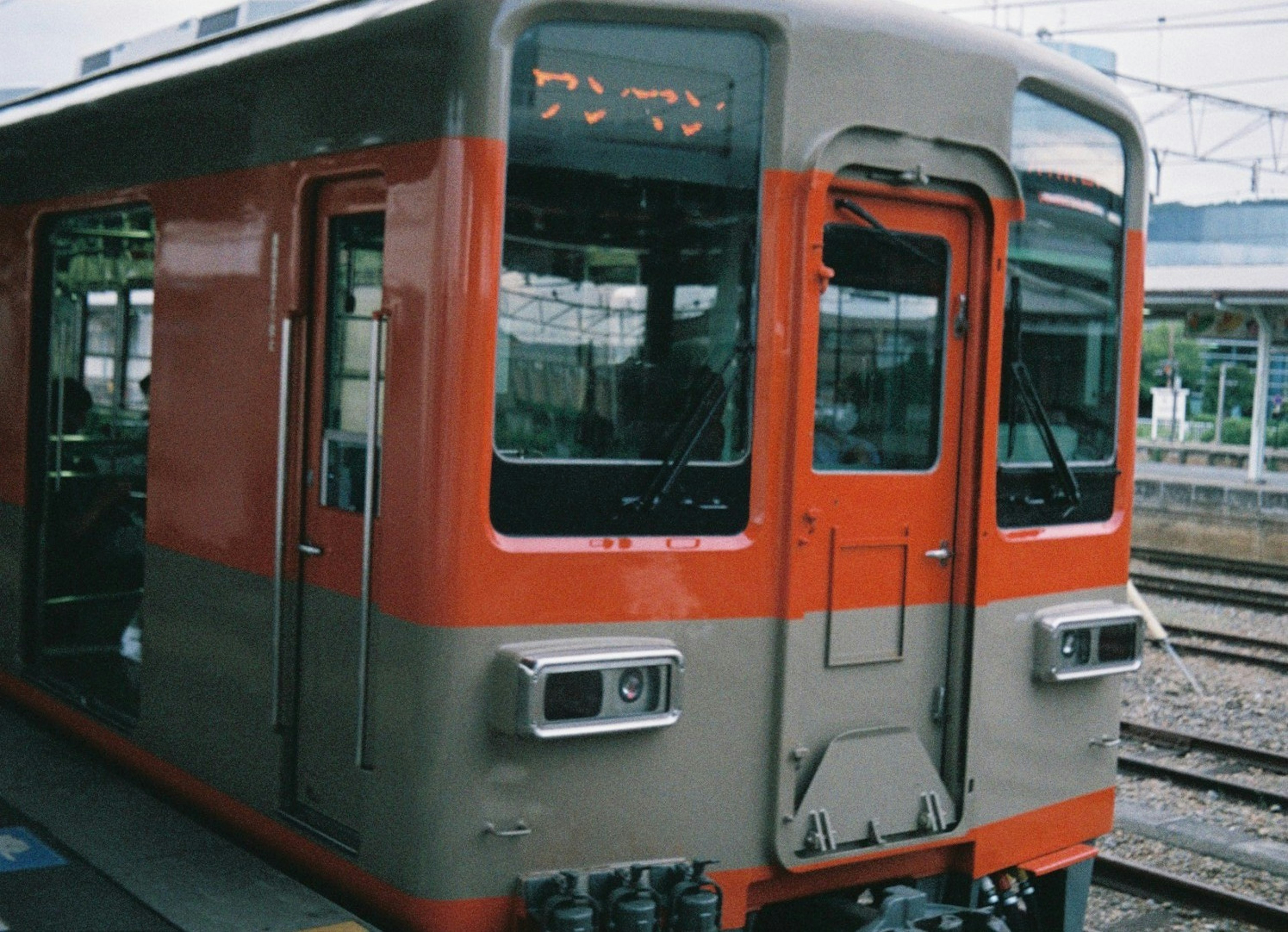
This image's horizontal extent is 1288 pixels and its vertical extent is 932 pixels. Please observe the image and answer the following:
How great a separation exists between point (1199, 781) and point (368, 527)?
5.79 m

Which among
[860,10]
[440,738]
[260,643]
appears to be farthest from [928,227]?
[260,643]

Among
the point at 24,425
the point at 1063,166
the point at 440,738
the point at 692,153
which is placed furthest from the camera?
the point at 24,425

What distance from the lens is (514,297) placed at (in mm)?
3424

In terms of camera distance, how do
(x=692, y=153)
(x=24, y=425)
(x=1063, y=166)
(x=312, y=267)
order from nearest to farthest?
(x=692, y=153)
(x=312, y=267)
(x=1063, y=166)
(x=24, y=425)

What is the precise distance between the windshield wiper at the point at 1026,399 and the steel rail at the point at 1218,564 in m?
14.5

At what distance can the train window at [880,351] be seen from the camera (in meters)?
3.82

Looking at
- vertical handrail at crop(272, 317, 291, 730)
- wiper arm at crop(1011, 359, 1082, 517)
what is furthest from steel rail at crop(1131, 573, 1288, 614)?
vertical handrail at crop(272, 317, 291, 730)

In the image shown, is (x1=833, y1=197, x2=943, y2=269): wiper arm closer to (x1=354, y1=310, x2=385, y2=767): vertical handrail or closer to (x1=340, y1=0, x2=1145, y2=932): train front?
(x1=340, y1=0, x2=1145, y2=932): train front

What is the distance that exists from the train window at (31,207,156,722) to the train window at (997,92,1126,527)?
2746 mm

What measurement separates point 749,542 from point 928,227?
1.03m

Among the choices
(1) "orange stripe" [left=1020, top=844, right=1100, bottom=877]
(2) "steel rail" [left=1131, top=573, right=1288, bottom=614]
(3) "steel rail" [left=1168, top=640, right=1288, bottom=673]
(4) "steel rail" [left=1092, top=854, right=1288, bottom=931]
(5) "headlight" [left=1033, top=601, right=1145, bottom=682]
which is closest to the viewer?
(5) "headlight" [left=1033, top=601, right=1145, bottom=682]

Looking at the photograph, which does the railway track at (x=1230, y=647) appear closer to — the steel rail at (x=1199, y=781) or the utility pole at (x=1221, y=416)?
the steel rail at (x=1199, y=781)

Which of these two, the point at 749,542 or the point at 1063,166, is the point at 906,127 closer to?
the point at 1063,166

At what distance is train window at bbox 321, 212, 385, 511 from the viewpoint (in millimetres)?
3664
